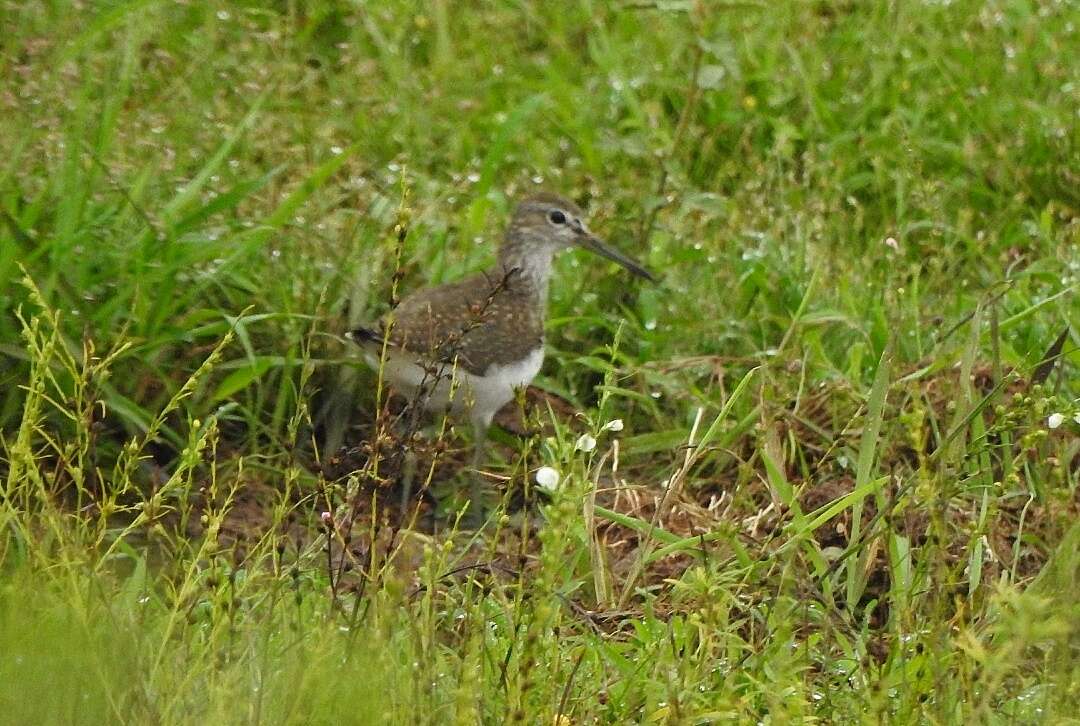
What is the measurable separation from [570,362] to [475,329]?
1.88ft

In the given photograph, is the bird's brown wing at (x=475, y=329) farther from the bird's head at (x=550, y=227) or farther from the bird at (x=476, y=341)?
the bird's head at (x=550, y=227)

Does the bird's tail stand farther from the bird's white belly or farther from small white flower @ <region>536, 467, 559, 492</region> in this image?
small white flower @ <region>536, 467, 559, 492</region>

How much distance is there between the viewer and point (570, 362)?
6320 millimetres

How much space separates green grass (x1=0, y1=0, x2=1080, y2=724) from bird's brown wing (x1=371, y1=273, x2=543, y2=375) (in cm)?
21

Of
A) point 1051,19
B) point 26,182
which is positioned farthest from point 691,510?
point 1051,19

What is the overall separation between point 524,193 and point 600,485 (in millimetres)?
2246

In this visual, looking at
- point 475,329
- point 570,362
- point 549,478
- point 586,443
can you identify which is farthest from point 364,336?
point 549,478

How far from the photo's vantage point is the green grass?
11.8ft

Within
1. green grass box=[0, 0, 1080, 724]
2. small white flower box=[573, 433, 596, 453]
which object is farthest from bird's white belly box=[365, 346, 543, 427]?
small white flower box=[573, 433, 596, 453]

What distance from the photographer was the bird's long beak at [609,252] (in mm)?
6598

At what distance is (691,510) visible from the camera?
5316 mm

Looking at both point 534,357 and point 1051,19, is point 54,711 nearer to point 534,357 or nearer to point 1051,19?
point 534,357

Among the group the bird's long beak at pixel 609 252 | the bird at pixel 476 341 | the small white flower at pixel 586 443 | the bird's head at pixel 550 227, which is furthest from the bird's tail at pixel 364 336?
the small white flower at pixel 586 443

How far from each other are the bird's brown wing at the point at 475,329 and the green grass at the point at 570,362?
0.69 feet
